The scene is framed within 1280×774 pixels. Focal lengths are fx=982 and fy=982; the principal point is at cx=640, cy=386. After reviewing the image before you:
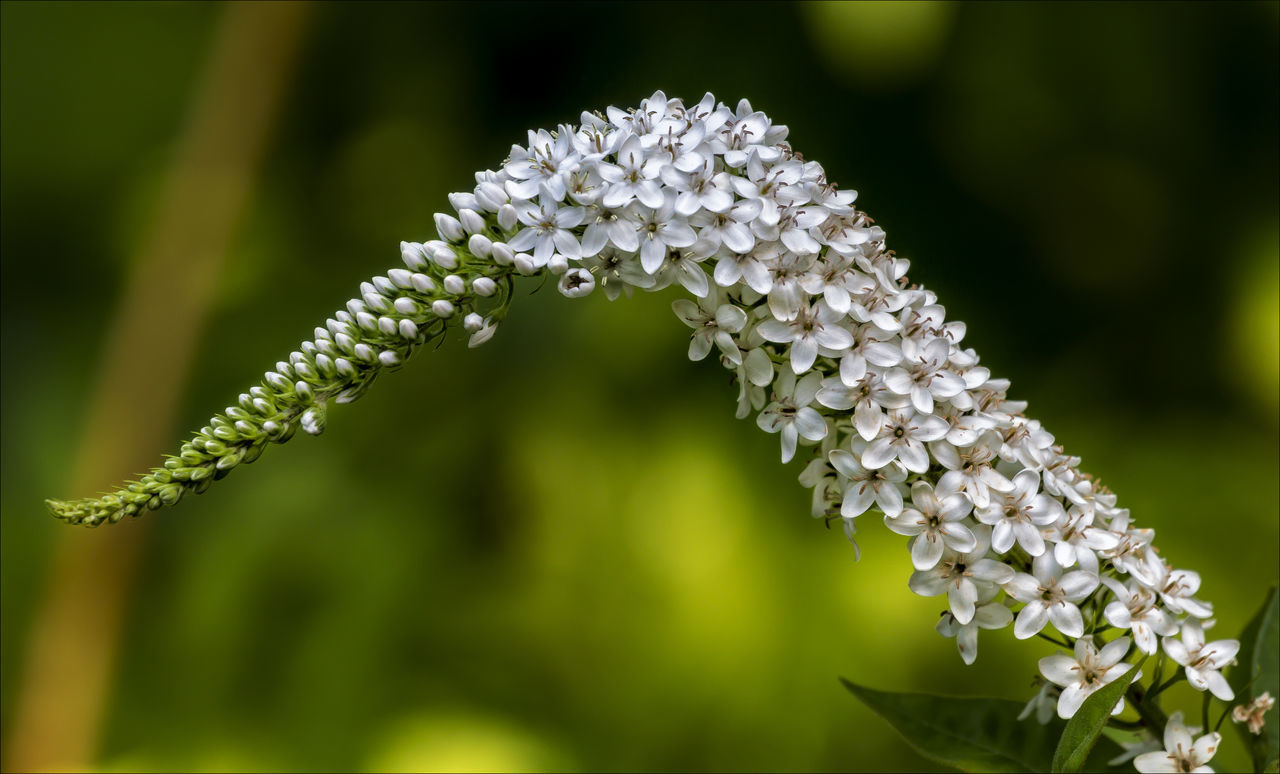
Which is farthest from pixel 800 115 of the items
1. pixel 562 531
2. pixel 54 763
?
pixel 54 763

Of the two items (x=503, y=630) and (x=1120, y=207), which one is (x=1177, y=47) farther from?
(x=503, y=630)

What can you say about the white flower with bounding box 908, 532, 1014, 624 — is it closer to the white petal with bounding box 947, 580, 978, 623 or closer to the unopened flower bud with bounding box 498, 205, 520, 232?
the white petal with bounding box 947, 580, 978, 623

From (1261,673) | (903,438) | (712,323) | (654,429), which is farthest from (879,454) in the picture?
(654,429)

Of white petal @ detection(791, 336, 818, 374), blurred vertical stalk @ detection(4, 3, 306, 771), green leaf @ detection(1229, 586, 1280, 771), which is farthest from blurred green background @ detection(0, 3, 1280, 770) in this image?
white petal @ detection(791, 336, 818, 374)

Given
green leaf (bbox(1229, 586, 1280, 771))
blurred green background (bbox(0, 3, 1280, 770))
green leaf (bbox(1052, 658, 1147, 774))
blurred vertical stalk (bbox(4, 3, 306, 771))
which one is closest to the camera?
green leaf (bbox(1052, 658, 1147, 774))

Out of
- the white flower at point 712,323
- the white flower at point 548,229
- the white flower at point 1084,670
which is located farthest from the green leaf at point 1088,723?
the white flower at point 548,229

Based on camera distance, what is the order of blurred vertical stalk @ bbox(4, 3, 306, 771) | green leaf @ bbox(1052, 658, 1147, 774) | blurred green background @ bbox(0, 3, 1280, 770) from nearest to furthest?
green leaf @ bbox(1052, 658, 1147, 774)
blurred green background @ bbox(0, 3, 1280, 770)
blurred vertical stalk @ bbox(4, 3, 306, 771)
